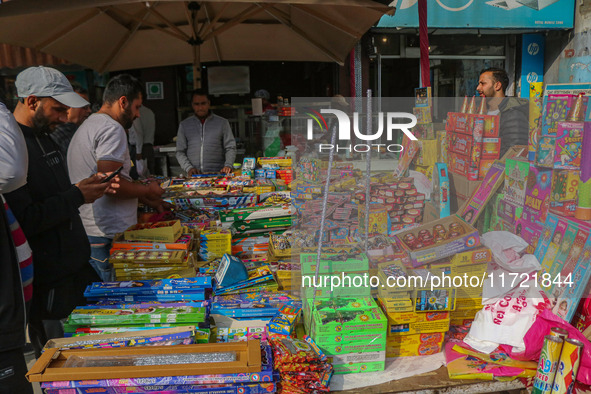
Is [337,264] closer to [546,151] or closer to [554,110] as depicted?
[546,151]

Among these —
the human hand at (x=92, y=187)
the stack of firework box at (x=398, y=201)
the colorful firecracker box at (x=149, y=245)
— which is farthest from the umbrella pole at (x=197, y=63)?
the human hand at (x=92, y=187)

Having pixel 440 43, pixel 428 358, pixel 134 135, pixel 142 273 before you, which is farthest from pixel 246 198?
pixel 440 43

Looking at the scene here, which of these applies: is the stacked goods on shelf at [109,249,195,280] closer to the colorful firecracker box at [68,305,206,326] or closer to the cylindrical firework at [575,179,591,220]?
the colorful firecracker box at [68,305,206,326]

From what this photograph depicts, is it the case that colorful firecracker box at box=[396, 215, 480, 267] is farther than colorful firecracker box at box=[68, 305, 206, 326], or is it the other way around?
colorful firecracker box at box=[396, 215, 480, 267]

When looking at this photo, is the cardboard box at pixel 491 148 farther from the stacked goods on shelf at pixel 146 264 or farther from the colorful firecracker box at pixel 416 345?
the stacked goods on shelf at pixel 146 264

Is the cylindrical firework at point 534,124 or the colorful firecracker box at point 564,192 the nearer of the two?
the colorful firecracker box at point 564,192

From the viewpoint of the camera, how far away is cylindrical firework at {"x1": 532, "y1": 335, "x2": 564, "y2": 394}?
1797 mm

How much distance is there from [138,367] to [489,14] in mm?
9962

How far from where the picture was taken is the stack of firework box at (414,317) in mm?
2104

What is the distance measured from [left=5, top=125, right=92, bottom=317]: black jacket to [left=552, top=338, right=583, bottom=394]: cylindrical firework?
2.41 metres

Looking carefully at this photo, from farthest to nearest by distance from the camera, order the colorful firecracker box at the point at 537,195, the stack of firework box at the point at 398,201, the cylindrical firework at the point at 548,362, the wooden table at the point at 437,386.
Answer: the stack of firework box at the point at 398,201 → the colorful firecracker box at the point at 537,195 → the wooden table at the point at 437,386 → the cylindrical firework at the point at 548,362

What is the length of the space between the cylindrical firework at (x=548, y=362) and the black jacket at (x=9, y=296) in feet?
7.41

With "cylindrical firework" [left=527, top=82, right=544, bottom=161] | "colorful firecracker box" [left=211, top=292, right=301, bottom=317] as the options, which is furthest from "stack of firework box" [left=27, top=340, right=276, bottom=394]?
"cylindrical firework" [left=527, top=82, right=544, bottom=161]

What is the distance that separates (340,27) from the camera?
4.52 metres
